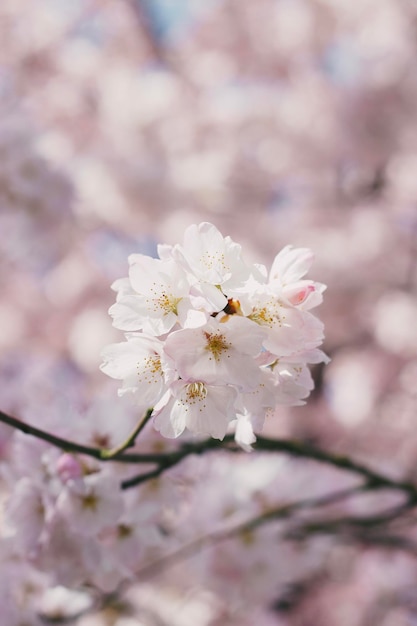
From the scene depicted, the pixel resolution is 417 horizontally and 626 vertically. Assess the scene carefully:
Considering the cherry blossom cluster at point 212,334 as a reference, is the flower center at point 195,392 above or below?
below

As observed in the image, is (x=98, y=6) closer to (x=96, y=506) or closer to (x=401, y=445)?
(x=401, y=445)

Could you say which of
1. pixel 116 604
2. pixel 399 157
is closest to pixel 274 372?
pixel 116 604

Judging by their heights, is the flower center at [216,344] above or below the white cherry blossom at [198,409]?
above

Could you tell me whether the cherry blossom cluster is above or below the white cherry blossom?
above

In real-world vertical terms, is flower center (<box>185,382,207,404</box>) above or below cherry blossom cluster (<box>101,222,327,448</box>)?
below

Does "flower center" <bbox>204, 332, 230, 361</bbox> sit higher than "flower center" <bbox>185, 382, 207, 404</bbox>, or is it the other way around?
"flower center" <bbox>204, 332, 230, 361</bbox>

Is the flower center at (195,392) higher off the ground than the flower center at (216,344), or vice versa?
the flower center at (216,344)

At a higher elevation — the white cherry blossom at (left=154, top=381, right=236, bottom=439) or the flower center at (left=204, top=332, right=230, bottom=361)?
the flower center at (left=204, top=332, right=230, bottom=361)

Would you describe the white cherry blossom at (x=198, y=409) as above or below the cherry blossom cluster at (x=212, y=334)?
below
